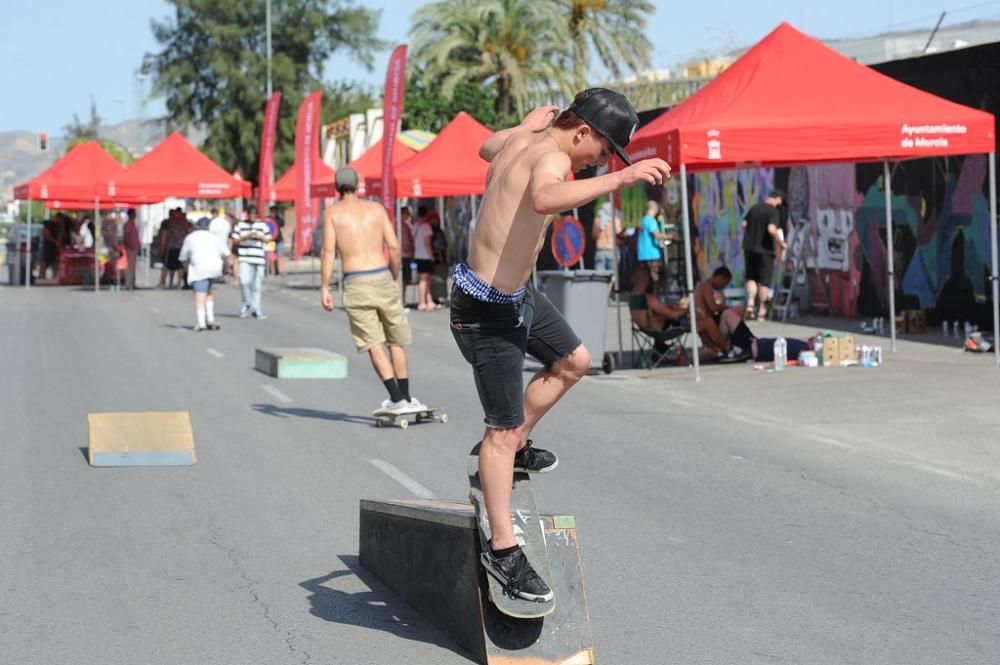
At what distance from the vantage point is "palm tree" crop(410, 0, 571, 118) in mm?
46938

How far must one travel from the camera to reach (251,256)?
25875mm

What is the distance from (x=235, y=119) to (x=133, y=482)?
63270 mm

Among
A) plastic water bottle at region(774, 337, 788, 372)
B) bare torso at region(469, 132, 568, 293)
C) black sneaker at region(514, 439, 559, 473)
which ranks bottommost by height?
plastic water bottle at region(774, 337, 788, 372)

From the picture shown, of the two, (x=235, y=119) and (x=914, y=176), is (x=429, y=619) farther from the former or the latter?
(x=235, y=119)

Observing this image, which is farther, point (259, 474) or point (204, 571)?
point (259, 474)

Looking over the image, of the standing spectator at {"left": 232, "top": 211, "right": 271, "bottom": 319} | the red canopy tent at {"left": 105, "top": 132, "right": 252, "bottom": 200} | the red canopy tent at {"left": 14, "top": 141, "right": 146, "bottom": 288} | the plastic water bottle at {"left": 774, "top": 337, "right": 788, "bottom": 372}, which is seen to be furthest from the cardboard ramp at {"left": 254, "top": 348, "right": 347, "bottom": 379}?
the red canopy tent at {"left": 14, "top": 141, "right": 146, "bottom": 288}

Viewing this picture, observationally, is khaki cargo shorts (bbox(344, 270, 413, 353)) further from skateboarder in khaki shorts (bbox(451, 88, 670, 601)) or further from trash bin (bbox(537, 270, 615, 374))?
skateboarder in khaki shorts (bbox(451, 88, 670, 601))

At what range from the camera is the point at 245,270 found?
85.9 ft

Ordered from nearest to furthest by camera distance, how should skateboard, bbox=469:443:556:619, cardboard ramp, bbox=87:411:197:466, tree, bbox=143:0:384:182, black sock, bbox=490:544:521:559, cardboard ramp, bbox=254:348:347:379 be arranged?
skateboard, bbox=469:443:556:619, black sock, bbox=490:544:521:559, cardboard ramp, bbox=87:411:197:466, cardboard ramp, bbox=254:348:347:379, tree, bbox=143:0:384:182

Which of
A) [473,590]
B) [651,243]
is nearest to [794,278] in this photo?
[651,243]

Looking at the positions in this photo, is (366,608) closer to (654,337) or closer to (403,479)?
(403,479)

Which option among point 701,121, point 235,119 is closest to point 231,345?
point 701,121

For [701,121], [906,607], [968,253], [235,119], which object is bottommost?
[906,607]

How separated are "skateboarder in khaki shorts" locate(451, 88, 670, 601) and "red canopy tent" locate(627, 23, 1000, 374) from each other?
30.2 ft
